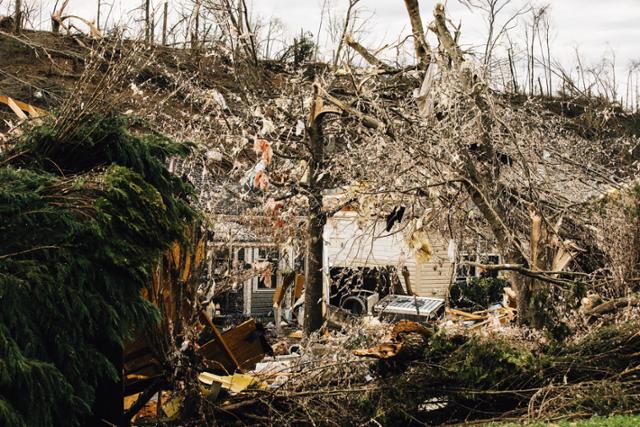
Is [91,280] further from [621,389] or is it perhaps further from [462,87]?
[462,87]

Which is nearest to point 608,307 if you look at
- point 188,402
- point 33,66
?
point 188,402

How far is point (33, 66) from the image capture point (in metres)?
31.2

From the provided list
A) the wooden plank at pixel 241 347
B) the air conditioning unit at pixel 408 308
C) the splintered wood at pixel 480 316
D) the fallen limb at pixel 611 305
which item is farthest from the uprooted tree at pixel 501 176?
the air conditioning unit at pixel 408 308

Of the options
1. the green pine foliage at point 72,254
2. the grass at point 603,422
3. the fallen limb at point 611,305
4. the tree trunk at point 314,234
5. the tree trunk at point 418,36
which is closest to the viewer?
the green pine foliage at point 72,254

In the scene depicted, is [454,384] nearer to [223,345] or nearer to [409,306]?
[223,345]

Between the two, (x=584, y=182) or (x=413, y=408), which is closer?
(x=413, y=408)

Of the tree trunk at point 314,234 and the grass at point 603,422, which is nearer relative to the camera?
the grass at point 603,422

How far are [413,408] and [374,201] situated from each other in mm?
3371

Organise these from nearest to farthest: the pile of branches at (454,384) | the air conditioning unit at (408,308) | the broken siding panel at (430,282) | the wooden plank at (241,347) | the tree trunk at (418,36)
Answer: the pile of branches at (454,384) < the wooden plank at (241,347) < the tree trunk at (418,36) < the air conditioning unit at (408,308) < the broken siding panel at (430,282)

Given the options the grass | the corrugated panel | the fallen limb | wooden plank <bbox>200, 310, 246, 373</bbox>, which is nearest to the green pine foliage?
wooden plank <bbox>200, 310, 246, 373</bbox>

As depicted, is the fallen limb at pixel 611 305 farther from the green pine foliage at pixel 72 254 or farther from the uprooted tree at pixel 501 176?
the green pine foliage at pixel 72 254

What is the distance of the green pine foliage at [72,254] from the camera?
16.7 feet

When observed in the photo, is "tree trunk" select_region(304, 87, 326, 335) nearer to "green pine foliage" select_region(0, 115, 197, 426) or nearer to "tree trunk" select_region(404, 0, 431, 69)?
"tree trunk" select_region(404, 0, 431, 69)

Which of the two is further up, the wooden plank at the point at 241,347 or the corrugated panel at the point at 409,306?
the wooden plank at the point at 241,347
